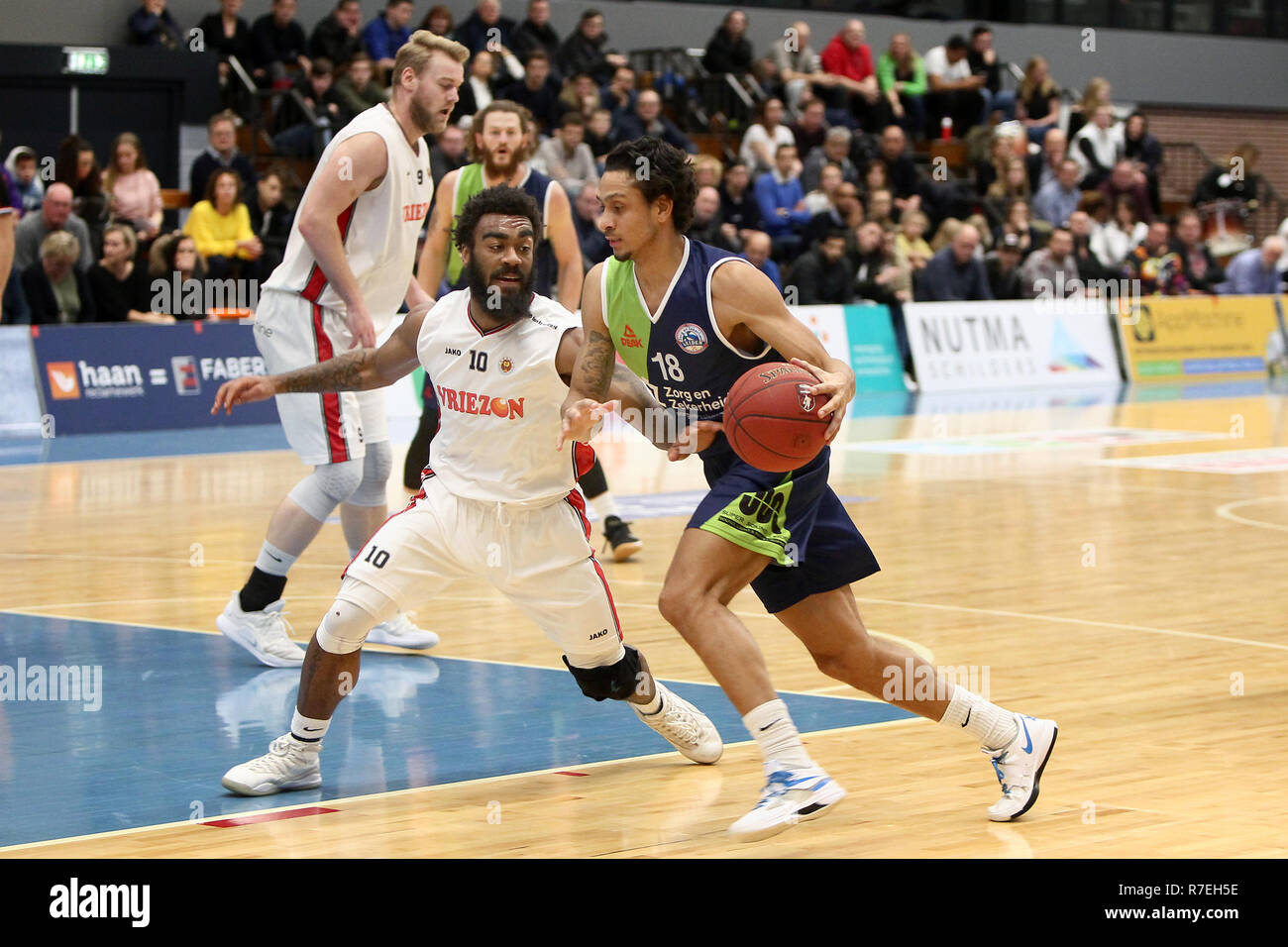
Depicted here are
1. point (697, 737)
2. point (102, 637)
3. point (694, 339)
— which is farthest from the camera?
point (102, 637)

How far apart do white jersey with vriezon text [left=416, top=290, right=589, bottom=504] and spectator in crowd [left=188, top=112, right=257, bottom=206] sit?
13.0 m

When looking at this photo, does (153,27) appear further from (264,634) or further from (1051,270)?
(264,634)

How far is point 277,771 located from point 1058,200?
2133cm

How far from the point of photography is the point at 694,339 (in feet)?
16.9

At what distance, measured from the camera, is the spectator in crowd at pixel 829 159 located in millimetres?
22625

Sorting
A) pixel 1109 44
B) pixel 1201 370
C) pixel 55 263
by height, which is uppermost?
pixel 1109 44

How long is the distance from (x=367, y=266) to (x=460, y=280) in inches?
74.0

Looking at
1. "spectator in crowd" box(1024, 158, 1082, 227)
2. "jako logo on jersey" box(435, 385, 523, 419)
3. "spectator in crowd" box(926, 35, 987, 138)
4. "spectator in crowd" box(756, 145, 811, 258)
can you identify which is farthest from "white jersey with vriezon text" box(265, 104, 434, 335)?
"spectator in crowd" box(926, 35, 987, 138)

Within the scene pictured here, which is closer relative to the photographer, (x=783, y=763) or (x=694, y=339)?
(x=783, y=763)

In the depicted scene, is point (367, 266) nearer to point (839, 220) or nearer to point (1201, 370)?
point (839, 220)

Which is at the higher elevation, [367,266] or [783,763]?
[367,266]

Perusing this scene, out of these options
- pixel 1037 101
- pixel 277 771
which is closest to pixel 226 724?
pixel 277 771
